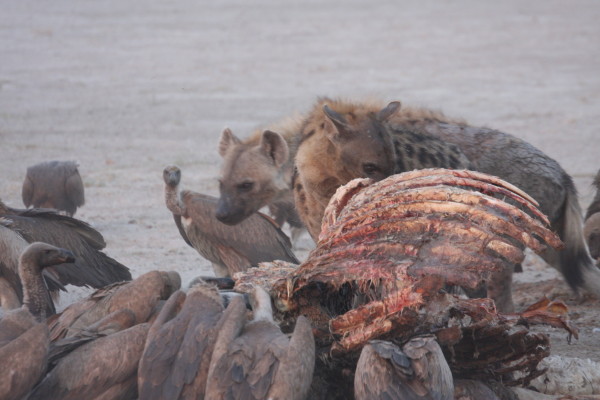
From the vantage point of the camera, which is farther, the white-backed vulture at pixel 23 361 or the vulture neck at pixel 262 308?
the vulture neck at pixel 262 308

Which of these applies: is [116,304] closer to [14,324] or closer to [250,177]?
[14,324]

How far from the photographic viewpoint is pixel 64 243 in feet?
18.4

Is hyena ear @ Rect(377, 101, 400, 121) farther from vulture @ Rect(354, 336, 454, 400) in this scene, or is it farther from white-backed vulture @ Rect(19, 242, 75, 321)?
vulture @ Rect(354, 336, 454, 400)

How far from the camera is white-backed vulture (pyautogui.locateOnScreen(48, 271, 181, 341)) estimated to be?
3.78 meters

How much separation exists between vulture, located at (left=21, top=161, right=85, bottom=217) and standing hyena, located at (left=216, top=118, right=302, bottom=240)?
1673 millimetres

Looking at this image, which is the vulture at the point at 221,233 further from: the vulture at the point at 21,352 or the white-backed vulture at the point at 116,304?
the vulture at the point at 21,352

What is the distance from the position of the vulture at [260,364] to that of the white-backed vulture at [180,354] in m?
0.07

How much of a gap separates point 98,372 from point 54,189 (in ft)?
13.5

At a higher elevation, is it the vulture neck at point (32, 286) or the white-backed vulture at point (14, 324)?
the white-backed vulture at point (14, 324)

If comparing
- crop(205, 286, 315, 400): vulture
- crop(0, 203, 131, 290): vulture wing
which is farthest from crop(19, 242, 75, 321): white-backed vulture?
crop(205, 286, 315, 400): vulture

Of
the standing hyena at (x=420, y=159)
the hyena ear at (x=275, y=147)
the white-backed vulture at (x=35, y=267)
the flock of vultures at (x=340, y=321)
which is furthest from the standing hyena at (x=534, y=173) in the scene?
the white-backed vulture at (x=35, y=267)

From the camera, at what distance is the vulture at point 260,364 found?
3.16 metres

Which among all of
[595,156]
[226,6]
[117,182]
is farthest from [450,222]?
[226,6]

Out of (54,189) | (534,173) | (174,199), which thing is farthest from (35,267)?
(54,189)
